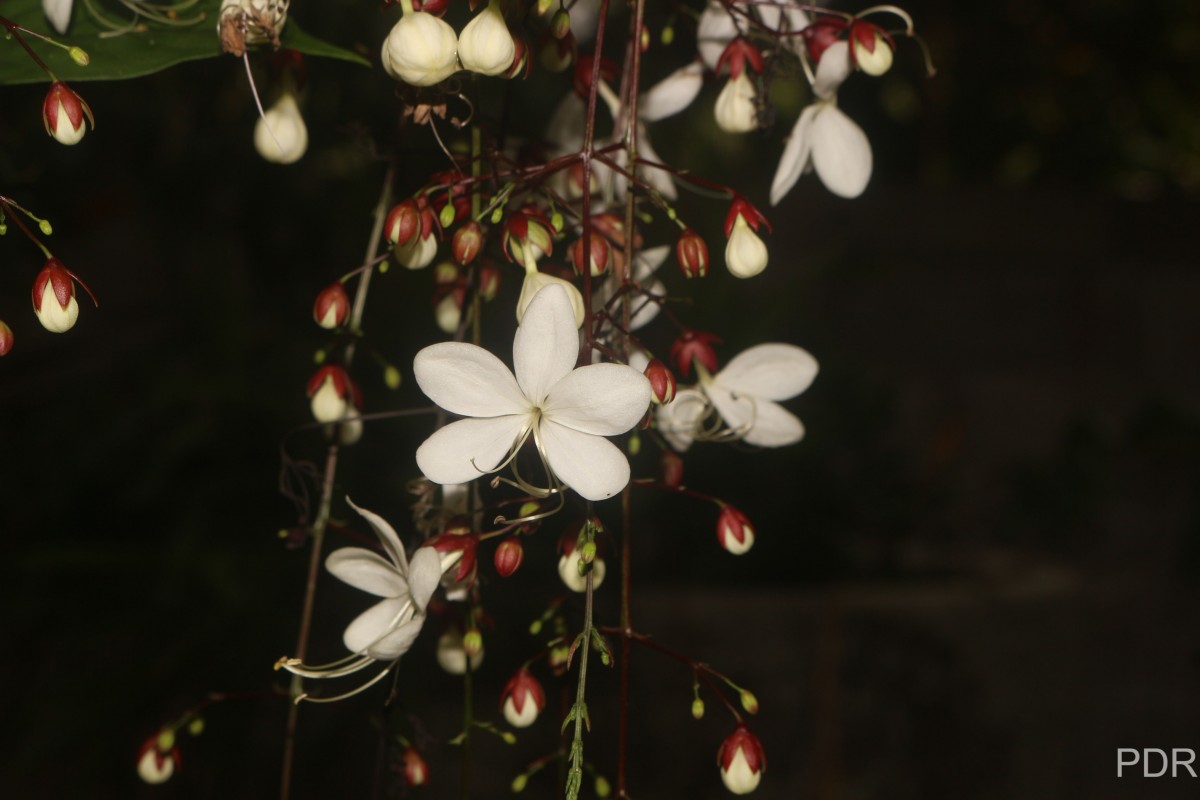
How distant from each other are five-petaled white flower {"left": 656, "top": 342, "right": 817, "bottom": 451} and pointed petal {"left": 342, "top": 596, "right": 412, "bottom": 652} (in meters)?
0.15

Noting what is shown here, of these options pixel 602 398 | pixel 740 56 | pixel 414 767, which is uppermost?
pixel 740 56

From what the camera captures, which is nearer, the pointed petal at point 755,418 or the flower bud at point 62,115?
the flower bud at point 62,115

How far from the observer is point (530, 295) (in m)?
0.40

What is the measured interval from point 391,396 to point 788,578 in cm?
70

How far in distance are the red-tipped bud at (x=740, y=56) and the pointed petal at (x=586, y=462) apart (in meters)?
0.21

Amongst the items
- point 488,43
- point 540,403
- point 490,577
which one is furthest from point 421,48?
point 490,577

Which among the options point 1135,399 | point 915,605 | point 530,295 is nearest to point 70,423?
point 915,605

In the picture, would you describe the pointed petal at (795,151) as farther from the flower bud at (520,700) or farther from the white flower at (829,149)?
the flower bud at (520,700)

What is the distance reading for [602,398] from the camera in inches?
14.2

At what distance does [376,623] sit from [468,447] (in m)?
0.11

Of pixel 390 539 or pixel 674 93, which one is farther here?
pixel 674 93

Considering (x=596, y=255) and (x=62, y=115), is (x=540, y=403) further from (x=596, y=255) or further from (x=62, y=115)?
(x=62, y=115)

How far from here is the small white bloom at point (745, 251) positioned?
0.44 meters

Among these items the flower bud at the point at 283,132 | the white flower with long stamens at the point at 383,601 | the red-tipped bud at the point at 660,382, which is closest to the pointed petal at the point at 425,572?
the white flower with long stamens at the point at 383,601
